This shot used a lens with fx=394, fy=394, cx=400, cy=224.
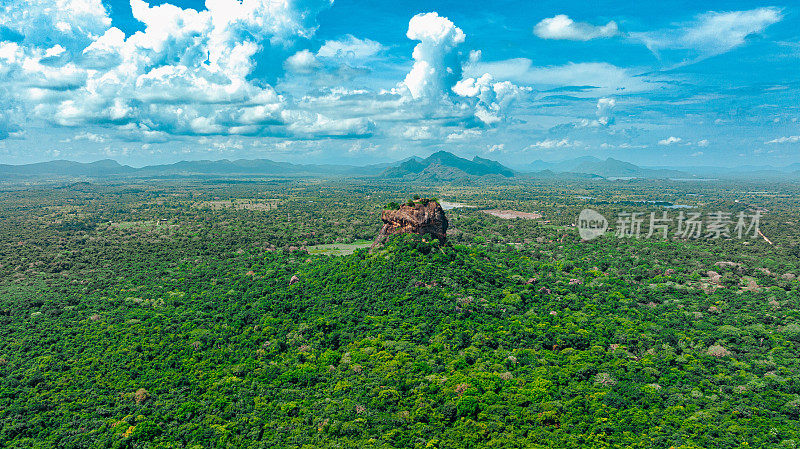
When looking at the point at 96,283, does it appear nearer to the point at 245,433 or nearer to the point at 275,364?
the point at 275,364

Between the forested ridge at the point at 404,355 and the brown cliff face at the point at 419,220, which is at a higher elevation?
the brown cliff face at the point at 419,220

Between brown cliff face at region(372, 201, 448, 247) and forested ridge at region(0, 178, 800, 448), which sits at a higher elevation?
brown cliff face at region(372, 201, 448, 247)

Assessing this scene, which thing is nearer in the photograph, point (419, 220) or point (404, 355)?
point (404, 355)

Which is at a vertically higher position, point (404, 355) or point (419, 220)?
point (419, 220)

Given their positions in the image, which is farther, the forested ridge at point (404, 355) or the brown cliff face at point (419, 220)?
the brown cliff face at point (419, 220)
